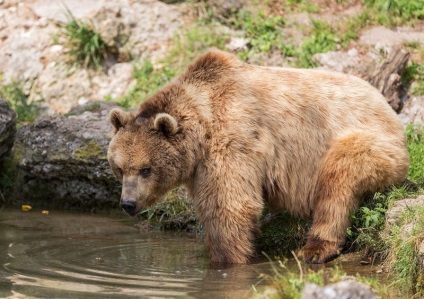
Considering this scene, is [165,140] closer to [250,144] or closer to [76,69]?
[250,144]

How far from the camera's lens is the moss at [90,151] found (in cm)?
1020

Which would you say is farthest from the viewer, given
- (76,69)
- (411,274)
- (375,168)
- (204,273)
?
(76,69)

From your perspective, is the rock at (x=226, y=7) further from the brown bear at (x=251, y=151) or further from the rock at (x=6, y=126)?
the brown bear at (x=251, y=151)

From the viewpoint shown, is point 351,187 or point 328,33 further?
point 328,33

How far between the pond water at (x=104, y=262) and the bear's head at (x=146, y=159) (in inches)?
25.8

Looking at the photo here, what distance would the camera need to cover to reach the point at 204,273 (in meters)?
7.27

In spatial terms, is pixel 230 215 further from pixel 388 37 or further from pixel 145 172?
pixel 388 37

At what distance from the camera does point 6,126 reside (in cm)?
1038

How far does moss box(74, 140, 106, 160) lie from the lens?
10203 mm

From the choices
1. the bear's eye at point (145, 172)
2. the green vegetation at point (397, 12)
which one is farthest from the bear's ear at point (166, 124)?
the green vegetation at point (397, 12)

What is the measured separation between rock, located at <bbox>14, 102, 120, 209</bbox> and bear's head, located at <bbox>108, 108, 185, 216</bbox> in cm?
239

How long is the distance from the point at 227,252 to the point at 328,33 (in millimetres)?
6142

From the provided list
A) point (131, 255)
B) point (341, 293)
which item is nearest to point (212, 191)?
point (131, 255)

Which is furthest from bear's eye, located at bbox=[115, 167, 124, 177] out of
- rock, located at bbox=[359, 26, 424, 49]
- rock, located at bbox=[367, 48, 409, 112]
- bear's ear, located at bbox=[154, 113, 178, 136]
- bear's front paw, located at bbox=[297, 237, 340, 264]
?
A: rock, located at bbox=[359, 26, 424, 49]
